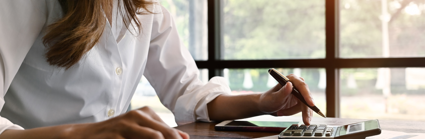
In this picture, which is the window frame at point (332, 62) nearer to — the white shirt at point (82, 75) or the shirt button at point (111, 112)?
the white shirt at point (82, 75)

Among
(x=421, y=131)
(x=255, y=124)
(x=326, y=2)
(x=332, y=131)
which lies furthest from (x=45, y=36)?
(x=326, y=2)

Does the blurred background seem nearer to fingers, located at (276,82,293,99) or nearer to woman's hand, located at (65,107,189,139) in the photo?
fingers, located at (276,82,293,99)

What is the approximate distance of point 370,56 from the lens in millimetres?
2195

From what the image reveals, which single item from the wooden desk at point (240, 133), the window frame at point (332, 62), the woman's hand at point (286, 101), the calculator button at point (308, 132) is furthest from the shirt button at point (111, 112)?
A: the window frame at point (332, 62)

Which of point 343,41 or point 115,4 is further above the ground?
point 115,4

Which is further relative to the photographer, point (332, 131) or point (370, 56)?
point (370, 56)

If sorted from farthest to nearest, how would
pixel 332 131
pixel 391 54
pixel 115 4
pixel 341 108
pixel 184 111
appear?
pixel 341 108 → pixel 391 54 → pixel 184 111 → pixel 115 4 → pixel 332 131

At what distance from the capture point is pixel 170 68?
3.91 feet

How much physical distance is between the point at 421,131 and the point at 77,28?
770 millimetres

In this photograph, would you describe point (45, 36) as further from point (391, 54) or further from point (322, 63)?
point (391, 54)

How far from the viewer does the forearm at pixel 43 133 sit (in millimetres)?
500

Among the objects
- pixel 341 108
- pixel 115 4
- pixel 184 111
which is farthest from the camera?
pixel 341 108

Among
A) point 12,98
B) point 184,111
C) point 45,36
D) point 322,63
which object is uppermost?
point 45,36

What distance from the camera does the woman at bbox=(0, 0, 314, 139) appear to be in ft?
2.27
